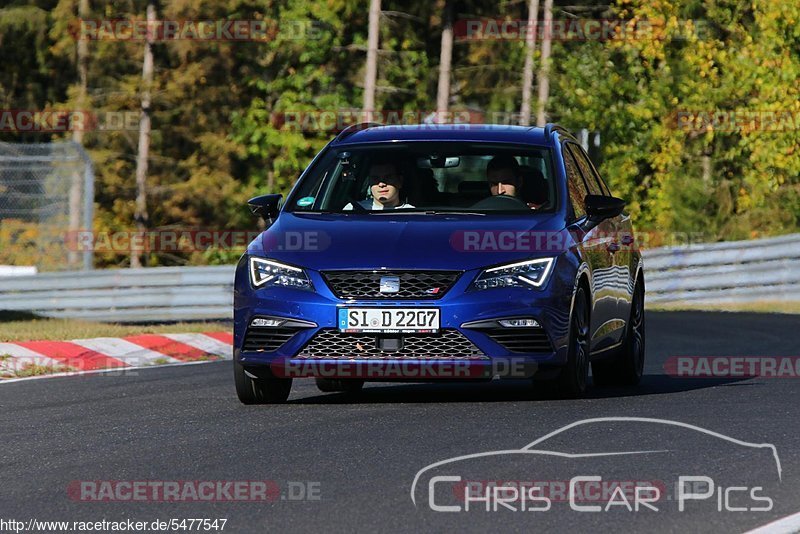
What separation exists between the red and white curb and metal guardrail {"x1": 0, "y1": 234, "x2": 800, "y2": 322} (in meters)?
7.80

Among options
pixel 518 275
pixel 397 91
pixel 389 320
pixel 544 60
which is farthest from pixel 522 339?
pixel 397 91

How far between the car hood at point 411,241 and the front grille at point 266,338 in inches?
15.5

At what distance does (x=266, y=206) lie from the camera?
11.2 m

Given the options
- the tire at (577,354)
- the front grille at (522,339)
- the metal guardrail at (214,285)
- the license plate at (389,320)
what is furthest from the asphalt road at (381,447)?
the metal guardrail at (214,285)

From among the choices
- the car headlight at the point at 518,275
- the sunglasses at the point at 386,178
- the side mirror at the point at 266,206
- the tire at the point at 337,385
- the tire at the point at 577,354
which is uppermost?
the sunglasses at the point at 386,178

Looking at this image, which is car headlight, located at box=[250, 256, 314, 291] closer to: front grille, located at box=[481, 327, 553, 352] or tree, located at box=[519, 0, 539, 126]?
front grille, located at box=[481, 327, 553, 352]

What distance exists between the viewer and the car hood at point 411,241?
10.0m

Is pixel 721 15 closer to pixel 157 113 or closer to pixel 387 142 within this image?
pixel 157 113

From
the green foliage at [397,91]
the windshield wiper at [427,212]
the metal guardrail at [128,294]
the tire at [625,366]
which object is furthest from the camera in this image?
the green foliage at [397,91]

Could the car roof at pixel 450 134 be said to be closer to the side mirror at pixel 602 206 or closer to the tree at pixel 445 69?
the side mirror at pixel 602 206

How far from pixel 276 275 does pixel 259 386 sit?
2.62 ft

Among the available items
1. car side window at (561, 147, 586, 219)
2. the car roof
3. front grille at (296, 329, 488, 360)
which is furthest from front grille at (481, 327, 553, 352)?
the car roof

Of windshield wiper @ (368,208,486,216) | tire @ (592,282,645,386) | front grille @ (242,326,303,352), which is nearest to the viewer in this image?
front grille @ (242,326,303,352)

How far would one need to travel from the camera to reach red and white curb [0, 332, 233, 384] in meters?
14.2
